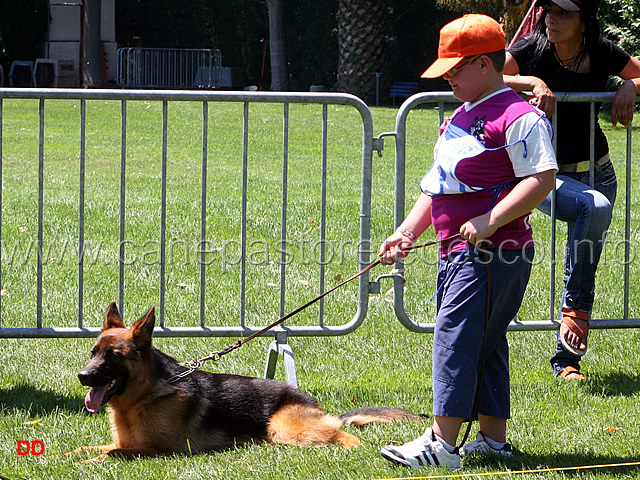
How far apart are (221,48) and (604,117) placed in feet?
52.3

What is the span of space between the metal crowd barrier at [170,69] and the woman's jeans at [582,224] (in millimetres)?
26825

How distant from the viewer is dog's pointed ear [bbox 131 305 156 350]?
3.92 meters

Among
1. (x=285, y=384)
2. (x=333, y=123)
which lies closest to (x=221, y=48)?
(x=333, y=123)

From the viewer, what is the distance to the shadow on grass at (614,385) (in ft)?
16.1

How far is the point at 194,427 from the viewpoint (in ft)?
13.2

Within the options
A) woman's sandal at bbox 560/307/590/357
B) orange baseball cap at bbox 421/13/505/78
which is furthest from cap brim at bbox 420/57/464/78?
woman's sandal at bbox 560/307/590/357

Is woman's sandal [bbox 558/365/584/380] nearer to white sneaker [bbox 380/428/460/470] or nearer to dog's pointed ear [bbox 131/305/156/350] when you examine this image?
white sneaker [bbox 380/428/460/470]

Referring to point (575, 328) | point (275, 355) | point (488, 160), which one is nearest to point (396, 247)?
point (488, 160)

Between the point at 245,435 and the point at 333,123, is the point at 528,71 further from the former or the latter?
the point at 333,123

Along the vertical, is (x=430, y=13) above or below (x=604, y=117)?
above

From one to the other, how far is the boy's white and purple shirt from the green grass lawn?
107cm

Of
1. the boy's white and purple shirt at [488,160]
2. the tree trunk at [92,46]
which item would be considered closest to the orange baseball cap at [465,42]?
the boy's white and purple shirt at [488,160]

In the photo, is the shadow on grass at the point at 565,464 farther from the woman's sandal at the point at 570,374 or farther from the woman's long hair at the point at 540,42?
the woman's long hair at the point at 540,42

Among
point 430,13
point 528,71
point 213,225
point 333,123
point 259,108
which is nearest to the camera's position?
point 528,71
